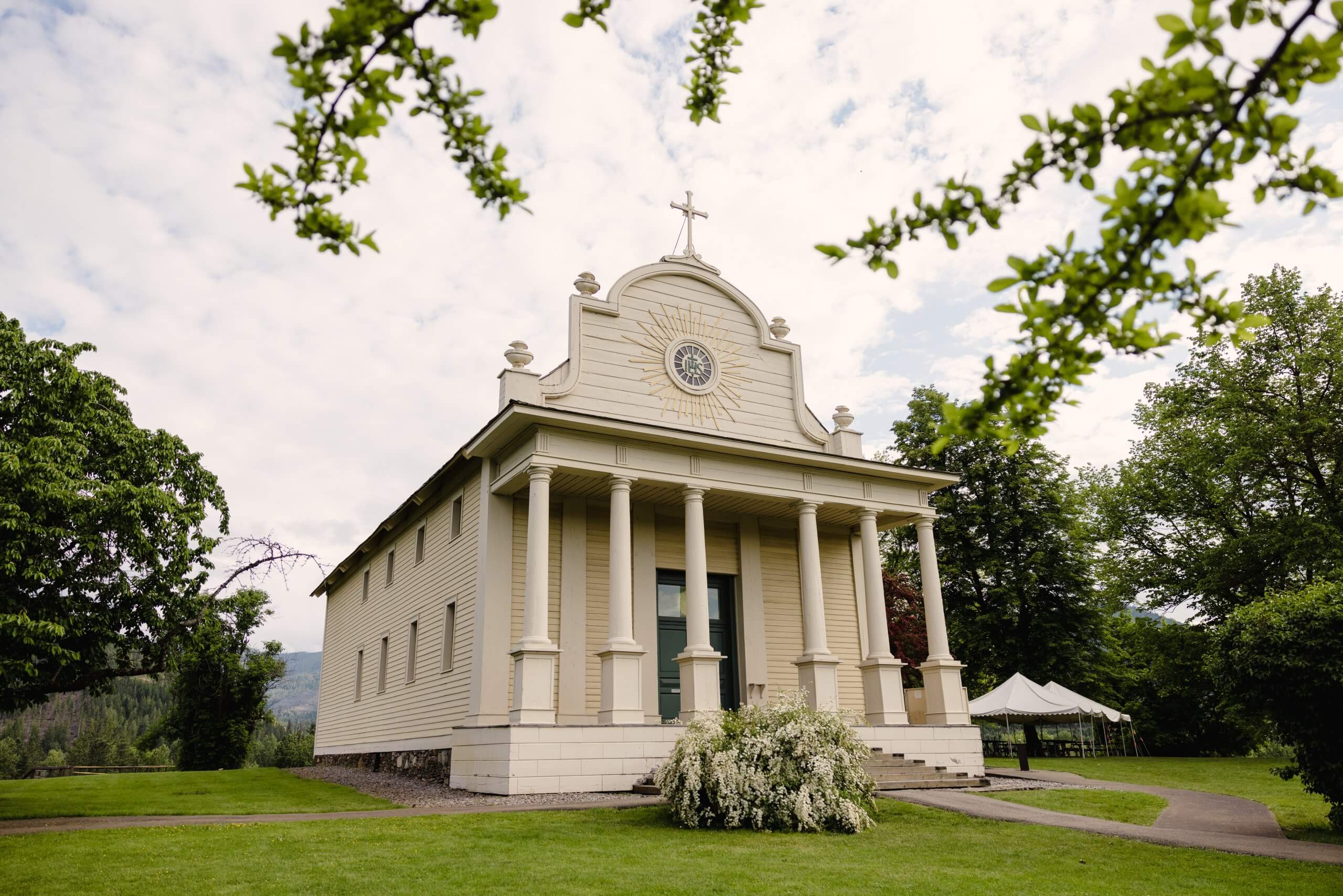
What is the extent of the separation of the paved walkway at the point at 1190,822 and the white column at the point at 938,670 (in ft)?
9.28

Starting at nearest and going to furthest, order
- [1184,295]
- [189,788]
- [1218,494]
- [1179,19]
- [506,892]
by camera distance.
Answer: [1179,19] < [1184,295] < [506,892] < [189,788] < [1218,494]

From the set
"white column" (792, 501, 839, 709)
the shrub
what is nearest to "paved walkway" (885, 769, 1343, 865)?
the shrub

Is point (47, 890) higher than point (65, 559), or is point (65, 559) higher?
point (65, 559)

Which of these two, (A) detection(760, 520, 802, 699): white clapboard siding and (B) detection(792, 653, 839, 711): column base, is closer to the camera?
(B) detection(792, 653, 839, 711): column base

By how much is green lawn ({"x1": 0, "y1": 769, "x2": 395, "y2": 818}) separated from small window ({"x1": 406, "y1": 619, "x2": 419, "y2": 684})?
2727mm

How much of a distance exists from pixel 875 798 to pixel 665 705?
5947mm

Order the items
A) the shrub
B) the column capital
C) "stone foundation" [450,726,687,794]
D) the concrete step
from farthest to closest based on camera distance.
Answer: the column capital → the concrete step → "stone foundation" [450,726,687,794] → the shrub

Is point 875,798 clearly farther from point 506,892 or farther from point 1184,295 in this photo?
point 1184,295

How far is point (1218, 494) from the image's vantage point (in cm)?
2691

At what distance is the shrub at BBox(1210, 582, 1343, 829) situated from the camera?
989cm

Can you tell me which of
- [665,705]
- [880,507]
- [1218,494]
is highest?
[1218,494]

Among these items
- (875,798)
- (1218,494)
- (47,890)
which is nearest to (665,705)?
(875,798)

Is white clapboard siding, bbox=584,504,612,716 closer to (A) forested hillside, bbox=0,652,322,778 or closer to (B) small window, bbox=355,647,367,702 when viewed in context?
(B) small window, bbox=355,647,367,702

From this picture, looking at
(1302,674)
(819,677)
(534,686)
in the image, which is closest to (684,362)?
(819,677)
